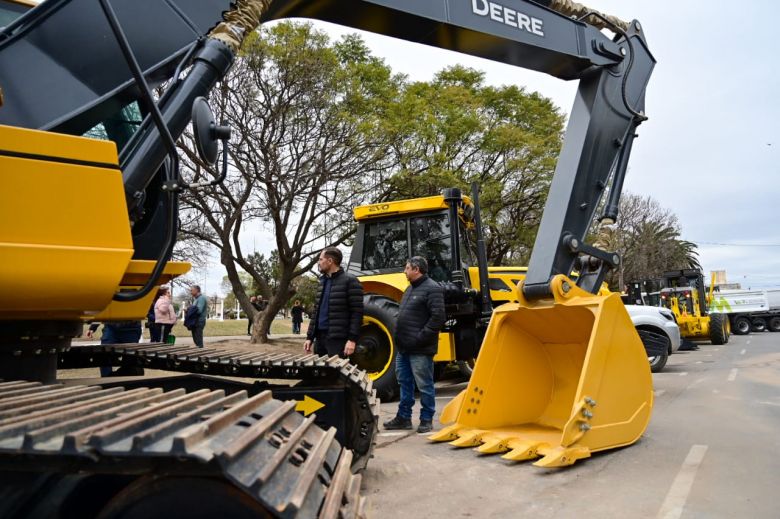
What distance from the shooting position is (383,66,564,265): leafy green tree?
18812 millimetres

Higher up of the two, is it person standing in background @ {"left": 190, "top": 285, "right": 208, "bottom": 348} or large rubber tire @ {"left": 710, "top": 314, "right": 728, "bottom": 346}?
person standing in background @ {"left": 190, "top": 285, "right": 208, "bottom": 348}

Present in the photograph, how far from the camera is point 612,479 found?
3.89 meters

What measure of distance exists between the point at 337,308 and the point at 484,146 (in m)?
17.5

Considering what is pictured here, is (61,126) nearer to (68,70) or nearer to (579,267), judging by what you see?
(68,70)

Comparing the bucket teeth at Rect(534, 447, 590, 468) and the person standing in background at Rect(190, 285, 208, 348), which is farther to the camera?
the person standing in background at Rect(190, 285, 208, 348)

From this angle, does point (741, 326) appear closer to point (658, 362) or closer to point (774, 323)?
point (774, 323)

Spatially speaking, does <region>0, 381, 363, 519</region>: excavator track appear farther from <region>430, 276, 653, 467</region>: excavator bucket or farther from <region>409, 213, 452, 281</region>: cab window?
<region>409, 213, 452, 281</region>: cab window

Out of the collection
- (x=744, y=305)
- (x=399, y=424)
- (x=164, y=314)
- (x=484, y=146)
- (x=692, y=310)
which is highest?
(x=484, y=146)

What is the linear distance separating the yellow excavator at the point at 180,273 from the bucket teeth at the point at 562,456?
16 millimetres

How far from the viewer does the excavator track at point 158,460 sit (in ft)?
4.68

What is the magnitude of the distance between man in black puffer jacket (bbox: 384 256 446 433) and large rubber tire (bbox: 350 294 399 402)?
184 cm

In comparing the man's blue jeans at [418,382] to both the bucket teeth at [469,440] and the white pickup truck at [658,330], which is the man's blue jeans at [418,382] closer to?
the bucket teeth at [469,440]

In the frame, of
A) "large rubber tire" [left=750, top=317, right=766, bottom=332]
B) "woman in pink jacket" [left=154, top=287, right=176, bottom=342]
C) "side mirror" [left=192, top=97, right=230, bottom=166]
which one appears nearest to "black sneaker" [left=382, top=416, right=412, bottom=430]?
"side mirror" [left=192, top=97, right=230, bottom=166]

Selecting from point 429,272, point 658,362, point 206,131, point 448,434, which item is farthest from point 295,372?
point 658,362
